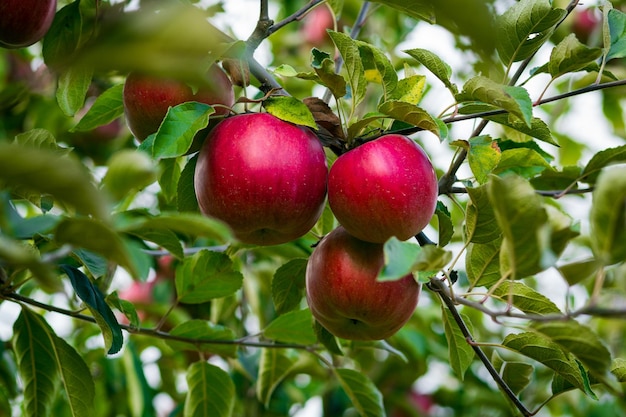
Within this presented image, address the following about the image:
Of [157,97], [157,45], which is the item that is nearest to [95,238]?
[157,45]

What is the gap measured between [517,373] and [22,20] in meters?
0.97

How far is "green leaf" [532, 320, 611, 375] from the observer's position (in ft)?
2.64

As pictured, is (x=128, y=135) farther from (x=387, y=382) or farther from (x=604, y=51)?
(x=604, y=51)

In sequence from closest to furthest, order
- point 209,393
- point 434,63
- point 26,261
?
point 26,261, point 434,63, point 209,393

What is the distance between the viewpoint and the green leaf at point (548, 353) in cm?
106

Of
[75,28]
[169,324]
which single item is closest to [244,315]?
[169,324]

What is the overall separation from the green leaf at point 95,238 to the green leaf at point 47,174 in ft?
0.30

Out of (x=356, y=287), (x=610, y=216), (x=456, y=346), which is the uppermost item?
(x=610, y=216)

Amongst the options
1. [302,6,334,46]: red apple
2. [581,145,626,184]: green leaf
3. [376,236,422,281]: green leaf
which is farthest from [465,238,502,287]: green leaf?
[302,6,334,46]: red apple

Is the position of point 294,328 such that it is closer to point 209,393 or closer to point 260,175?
point 209,393

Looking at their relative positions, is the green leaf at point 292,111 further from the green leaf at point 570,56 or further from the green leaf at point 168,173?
the green leaf at point 168,173

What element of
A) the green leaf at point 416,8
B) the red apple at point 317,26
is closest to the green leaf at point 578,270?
the green leaf at point 416,8

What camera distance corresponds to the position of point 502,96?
936 millimetres

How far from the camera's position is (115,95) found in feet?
4.36
